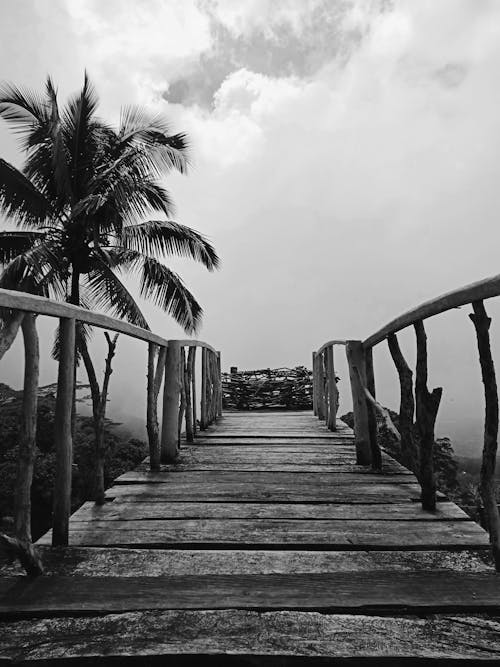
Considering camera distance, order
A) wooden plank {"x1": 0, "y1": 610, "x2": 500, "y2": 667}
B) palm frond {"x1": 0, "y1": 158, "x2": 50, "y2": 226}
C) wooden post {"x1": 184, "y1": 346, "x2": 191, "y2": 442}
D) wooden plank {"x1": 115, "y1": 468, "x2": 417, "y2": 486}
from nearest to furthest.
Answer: wooden plank {"x1": 0, "y1": 610, "x2": 500, "y2": 667}
wooden plank {"x1": 115, "y1": 468, "x2": 417, "y2": 486}
wooden post {"x1": 184, "y1": 346, "x2": 191, "y2": 442}
palm frond {"x1": 0, "y1": 158, "x2": 50, "y2": 226}

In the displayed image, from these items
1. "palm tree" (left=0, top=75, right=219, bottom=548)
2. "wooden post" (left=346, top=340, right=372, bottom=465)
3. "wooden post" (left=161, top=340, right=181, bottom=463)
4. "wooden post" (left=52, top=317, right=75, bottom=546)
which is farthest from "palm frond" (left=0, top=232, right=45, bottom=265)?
"wooden post" (left=52, top=317, right=75, bottom=546)

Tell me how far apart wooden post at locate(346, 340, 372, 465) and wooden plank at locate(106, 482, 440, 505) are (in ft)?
1.90

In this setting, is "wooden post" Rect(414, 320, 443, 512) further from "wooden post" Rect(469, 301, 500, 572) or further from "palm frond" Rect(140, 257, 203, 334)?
"palm frond" Rect(140, 257, 203, 334)

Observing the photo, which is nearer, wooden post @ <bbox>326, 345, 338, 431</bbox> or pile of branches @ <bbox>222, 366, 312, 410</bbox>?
wooden post @ <bbox>326, 345, 338, 431</bbox>

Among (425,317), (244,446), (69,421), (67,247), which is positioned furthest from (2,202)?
(425,317)

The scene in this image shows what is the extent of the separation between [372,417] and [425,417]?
44.6 inches

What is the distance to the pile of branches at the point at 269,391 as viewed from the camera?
12.0 m

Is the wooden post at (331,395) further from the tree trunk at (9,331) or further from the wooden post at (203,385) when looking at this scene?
the tree trunk at (9,331)

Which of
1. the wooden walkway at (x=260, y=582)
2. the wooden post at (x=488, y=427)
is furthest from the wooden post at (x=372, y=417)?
the wooden post at (x=488, y=427)

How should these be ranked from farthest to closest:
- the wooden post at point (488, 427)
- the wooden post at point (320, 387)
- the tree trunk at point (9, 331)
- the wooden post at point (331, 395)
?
the wooden post at point (320, 387) < the wooden post at point (331, 395) < the wooden post at point (488, 427) < the tree trunk at point (9, 331)

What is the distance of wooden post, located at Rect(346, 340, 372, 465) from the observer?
11.7 ft

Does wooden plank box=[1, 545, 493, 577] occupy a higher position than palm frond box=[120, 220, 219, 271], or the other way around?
palm frond box=[120, 220, 219, 271]

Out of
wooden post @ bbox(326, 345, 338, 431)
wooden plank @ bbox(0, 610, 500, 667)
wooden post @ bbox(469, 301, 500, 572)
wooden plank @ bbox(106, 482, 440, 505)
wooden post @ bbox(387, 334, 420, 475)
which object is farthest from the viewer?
wooden post @ bbox(326, 345, 338, 431)

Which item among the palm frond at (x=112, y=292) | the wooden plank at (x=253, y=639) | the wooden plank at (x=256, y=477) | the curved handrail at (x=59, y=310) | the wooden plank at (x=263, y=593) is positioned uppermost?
the palm frond at (x=112, y=292)
